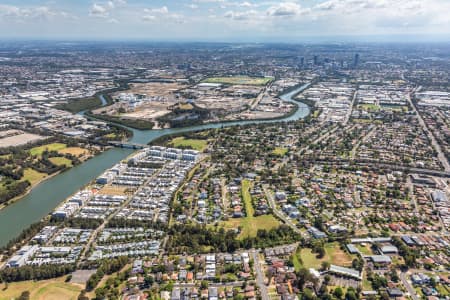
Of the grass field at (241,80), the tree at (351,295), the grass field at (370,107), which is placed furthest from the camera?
the grass field at (241,80)

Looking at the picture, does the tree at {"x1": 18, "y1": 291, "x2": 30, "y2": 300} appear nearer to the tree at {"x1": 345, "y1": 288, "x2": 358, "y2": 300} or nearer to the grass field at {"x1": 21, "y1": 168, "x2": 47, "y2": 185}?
the grass field at {"x1": 21, "y1": 168, "x2": 47, "y2": 185}

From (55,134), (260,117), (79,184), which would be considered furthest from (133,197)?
(260,117)

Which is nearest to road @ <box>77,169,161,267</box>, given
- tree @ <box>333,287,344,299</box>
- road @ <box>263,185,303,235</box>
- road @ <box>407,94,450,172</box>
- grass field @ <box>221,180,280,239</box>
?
grass field @ <box>221,180,280,239</box>

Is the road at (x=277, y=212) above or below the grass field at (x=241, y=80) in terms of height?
below

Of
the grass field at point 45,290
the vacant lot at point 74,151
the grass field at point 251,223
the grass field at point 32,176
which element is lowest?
the grass field at point 45,290

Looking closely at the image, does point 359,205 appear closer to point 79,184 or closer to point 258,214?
point 258,214

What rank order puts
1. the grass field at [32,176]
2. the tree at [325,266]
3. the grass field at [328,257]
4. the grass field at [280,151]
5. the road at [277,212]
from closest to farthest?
the tree at [325,266] → the grass field at [328,257] → the road at [277,212] → the grass field at [32,176] → the grass field at [280,151]

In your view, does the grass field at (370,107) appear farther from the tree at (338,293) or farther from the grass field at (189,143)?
the tree at (338,293)

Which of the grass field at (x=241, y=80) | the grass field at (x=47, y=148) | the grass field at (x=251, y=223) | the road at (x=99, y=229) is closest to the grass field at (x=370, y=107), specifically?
the grass field at (x=241, y=80)
